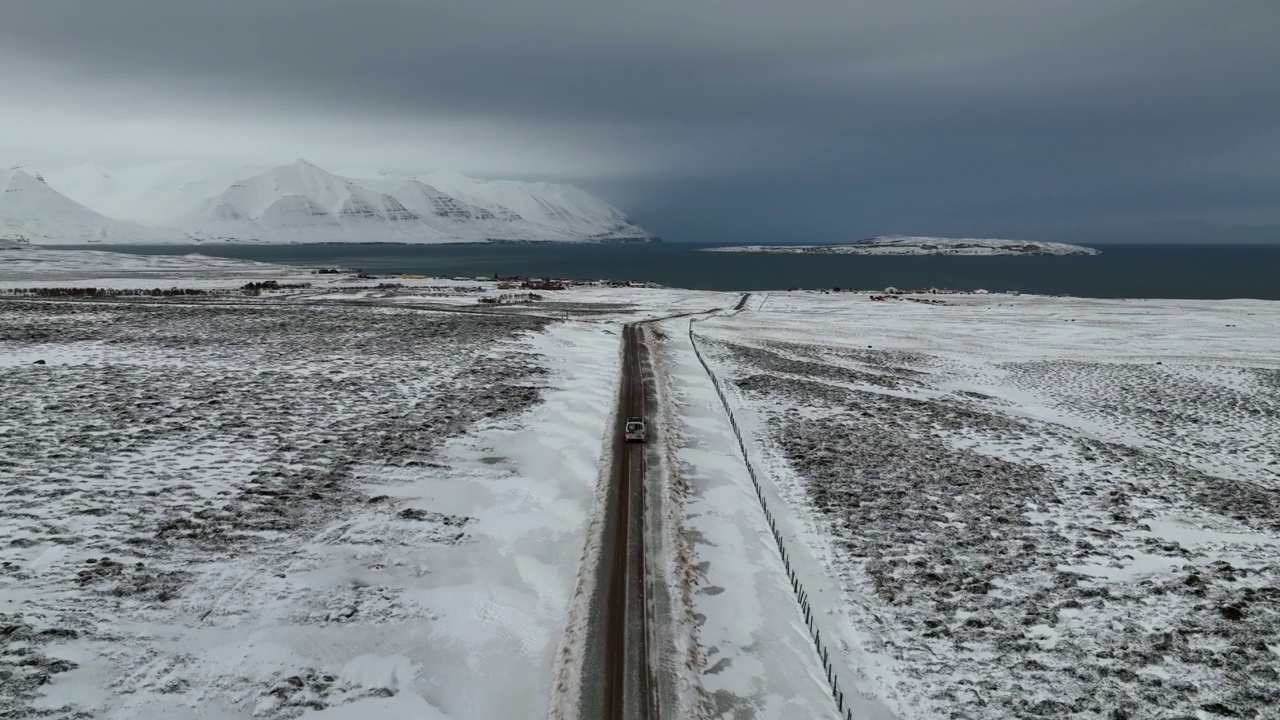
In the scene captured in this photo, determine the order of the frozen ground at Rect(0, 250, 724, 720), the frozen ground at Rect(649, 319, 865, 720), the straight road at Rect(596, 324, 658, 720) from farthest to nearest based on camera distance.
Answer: the frozen ground at Rect(649, 319, 865, 720) < the straight road at Rect(596, 324, 658, 720) < the frozen ground at Rect(0, 250, 724, 720)

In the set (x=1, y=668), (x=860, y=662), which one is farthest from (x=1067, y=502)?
(x=1, y=668)

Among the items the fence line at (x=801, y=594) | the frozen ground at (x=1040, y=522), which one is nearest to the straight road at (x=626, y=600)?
the fence line at (x=801, y=594)

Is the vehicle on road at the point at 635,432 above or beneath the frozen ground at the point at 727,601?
above

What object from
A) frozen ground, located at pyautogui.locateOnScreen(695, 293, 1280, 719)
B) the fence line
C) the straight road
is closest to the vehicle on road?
the straight road

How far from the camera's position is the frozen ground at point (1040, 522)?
12812 millimetres

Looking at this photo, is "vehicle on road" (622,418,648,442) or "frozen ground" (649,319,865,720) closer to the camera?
"frozen ground" (649,319,865,720)

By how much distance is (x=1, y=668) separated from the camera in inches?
424

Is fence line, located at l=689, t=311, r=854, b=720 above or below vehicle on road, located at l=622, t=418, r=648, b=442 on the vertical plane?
below

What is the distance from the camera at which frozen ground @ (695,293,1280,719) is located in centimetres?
1281

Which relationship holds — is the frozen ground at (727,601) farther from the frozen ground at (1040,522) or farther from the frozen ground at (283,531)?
the frozen ground at (283,531)

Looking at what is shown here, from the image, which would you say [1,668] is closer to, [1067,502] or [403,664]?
[403,664]

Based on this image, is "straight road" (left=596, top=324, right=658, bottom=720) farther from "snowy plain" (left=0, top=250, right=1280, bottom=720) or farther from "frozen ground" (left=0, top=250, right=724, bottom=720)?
"frozen ground" (left=0, top=250, right=724, bottom=720)

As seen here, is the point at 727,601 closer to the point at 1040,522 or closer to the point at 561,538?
the point at 561,538

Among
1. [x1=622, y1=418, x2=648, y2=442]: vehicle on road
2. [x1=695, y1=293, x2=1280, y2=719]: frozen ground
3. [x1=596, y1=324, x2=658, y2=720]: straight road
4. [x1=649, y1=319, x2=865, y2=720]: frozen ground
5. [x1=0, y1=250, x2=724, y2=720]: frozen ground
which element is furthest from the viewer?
[x1=622, y1=418, x2=648, y2=442]: vehicle on road
